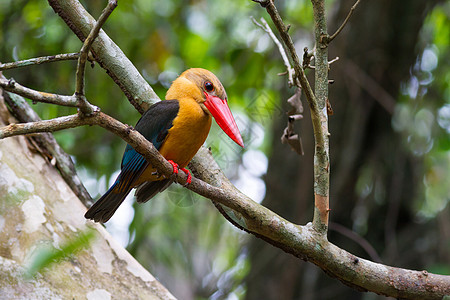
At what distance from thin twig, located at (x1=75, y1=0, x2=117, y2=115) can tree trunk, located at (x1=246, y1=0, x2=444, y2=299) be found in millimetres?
2999

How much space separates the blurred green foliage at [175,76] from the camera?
4543mm

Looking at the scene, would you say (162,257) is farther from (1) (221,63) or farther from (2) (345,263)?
(2) (345,263)

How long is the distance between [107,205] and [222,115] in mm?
798

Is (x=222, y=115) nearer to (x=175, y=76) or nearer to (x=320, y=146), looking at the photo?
(x=320, y=146)

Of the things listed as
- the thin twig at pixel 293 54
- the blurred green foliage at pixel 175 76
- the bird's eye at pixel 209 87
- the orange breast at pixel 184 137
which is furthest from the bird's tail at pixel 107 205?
the thin twig at pixel 293 54

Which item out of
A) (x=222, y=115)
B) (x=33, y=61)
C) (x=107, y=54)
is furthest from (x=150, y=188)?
(x=33, y=61)

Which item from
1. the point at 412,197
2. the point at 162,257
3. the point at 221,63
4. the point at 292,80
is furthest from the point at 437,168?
the point at 292,80

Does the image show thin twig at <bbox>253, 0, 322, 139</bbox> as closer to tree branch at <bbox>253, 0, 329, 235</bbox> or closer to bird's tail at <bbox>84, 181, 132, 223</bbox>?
tree branch at <bbox>253, 0, 329, 235</bbox>

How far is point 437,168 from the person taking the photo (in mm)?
5922

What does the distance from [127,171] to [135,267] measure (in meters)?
0.53

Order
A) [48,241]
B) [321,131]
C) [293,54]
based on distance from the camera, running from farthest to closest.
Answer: [48,241]
[321,131]
[293,54]

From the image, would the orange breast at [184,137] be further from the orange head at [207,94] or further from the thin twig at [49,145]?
the thin twig at [49,145]

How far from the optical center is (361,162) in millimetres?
4590

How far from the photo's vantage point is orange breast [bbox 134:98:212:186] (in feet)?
8.82
